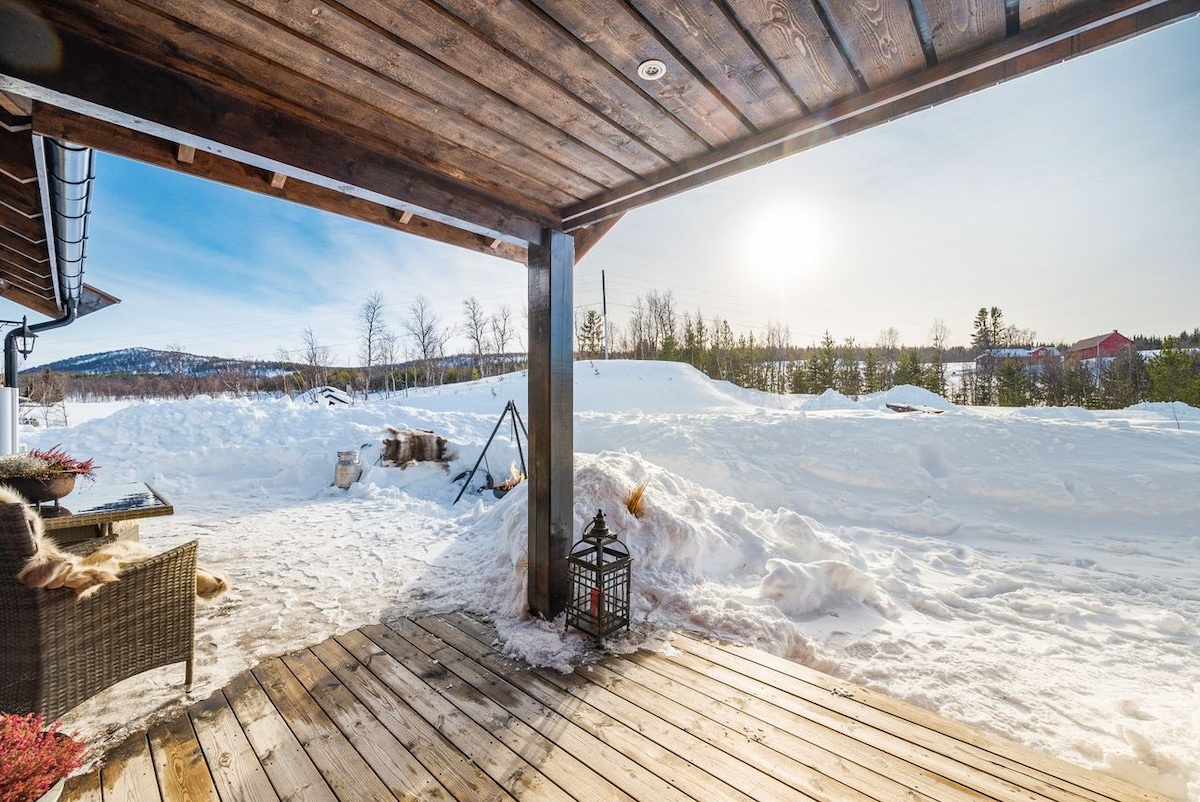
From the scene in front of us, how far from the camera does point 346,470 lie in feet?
22.0

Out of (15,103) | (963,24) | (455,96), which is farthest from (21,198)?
(963,24)

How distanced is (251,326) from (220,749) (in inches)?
1558

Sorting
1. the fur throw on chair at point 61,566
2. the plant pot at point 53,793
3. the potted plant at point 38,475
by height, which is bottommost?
the plant pot at point 53,793

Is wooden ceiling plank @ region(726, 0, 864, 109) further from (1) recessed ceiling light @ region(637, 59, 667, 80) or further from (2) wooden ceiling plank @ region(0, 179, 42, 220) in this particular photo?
(2) wooden ceiling plank @ region(0, 179, 42, 220)

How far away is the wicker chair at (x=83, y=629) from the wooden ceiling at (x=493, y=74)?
151 cm

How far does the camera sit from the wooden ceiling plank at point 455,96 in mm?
1281

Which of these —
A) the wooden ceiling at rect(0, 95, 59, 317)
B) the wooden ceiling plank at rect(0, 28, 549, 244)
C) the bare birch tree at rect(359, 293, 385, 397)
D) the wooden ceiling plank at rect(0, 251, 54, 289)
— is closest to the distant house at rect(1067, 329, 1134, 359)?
the wooden ceiling plank at rect(0, 28, 549, 244)

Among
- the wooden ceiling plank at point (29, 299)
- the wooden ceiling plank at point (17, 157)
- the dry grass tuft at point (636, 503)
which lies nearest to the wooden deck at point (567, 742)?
the dry grass tuft at point (636, 503)

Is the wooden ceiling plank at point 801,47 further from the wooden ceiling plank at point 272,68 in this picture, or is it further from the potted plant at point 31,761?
the potted plant at point 31,761

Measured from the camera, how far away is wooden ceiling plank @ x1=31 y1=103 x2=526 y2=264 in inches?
64.2

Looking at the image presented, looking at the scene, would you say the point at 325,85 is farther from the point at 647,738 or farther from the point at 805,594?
the point at 805,594

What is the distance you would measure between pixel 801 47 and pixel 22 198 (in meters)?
4.79

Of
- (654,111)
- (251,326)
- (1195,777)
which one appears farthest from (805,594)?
(251,326)

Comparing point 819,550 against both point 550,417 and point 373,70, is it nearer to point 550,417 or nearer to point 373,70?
point 550,417
